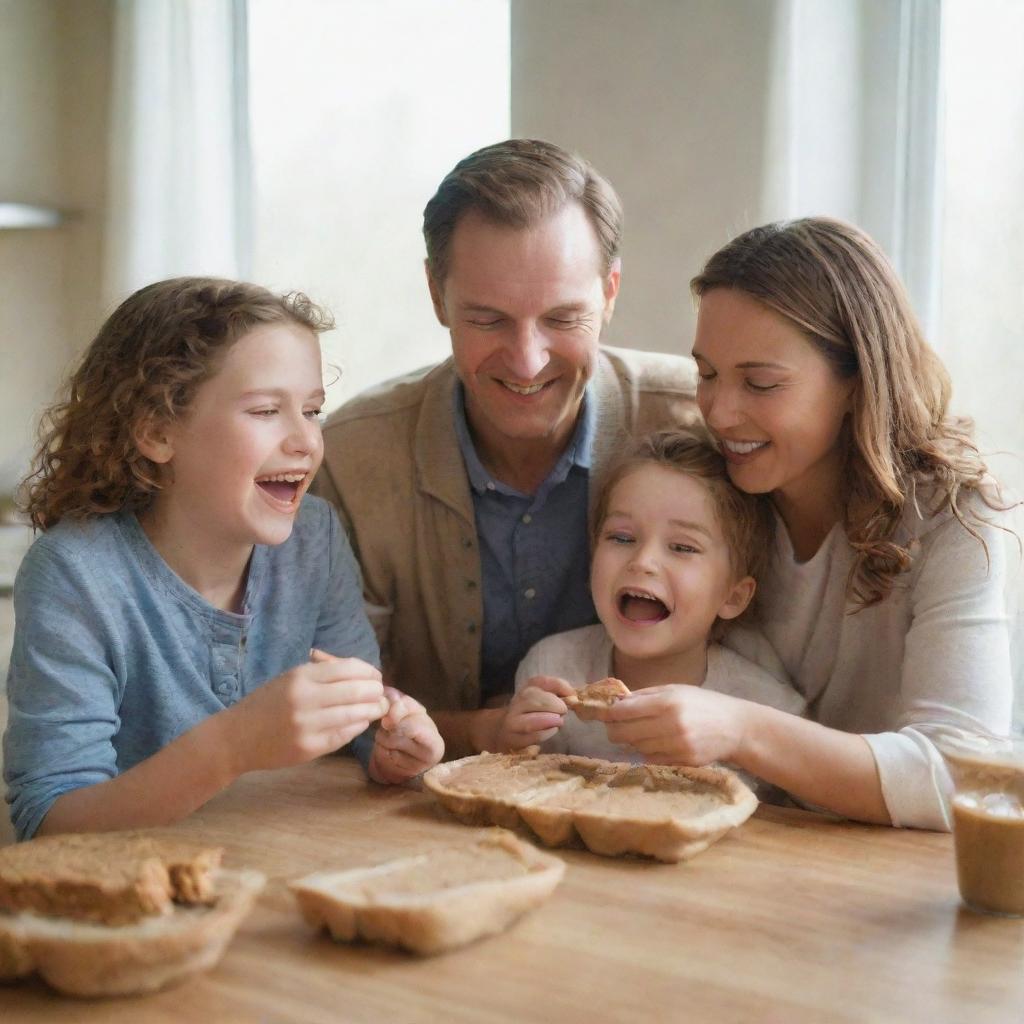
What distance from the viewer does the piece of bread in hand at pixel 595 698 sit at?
185 centimetres

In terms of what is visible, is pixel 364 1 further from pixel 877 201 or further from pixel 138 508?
pixel 138 508

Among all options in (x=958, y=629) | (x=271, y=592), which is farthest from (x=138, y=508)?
(x=958, y=629)

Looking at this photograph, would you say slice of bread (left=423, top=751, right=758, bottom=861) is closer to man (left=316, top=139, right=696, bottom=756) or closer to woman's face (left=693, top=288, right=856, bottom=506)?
man (left=316, top=139, right=696, bottom=756)

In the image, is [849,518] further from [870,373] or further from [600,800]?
[600,800]

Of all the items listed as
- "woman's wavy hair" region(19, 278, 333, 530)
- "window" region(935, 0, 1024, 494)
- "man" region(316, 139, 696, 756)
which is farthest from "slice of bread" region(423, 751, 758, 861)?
"window" region(935, 0, 1024, 494)

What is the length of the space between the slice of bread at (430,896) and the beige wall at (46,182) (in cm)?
366

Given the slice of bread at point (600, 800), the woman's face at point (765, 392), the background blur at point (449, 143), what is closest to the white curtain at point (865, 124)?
the background blur at point (449, 143)

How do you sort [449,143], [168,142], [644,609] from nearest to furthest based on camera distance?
[644,609] → [449,143] → [168,142]

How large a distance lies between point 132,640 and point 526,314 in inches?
34.3

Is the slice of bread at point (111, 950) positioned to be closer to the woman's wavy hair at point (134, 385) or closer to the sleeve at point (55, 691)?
the sleeve at point (55, 691)

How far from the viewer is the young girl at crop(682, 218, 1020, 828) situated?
74.3 inches

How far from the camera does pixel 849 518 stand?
2.09m

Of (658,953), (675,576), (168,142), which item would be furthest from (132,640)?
(168,142)

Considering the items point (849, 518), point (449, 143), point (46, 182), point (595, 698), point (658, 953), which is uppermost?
point (449, 143)
